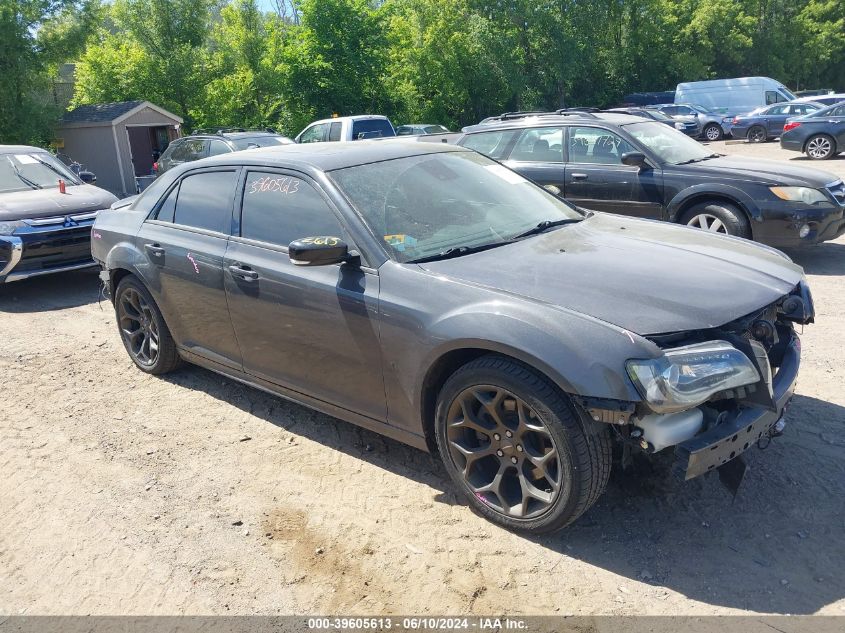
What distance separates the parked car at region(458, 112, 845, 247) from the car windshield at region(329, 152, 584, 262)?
386 cm

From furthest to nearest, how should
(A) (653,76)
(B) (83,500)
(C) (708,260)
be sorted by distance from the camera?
(A) (653,76) → (B) (83,500) → (C) (708,260)

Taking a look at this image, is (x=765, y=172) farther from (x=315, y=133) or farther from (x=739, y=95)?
(x=739, y=95)

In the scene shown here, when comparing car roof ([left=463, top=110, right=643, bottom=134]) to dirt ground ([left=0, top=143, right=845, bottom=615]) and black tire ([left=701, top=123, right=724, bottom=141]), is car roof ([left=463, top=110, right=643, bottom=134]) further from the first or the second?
black tire ([left=701, top=123, right=724, bottom=141])

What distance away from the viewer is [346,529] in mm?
3498

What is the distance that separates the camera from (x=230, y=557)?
3.34 m

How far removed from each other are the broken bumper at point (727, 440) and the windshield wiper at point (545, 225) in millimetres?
1451

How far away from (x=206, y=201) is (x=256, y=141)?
32.3 ft

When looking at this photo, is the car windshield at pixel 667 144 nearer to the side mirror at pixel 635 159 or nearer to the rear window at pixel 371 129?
the side mirror at pixel 635 159

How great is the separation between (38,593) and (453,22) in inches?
1567

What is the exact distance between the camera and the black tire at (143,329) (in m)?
5.21

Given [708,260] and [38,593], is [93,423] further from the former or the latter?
[708,260]

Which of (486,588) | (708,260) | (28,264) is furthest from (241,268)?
(28,264)

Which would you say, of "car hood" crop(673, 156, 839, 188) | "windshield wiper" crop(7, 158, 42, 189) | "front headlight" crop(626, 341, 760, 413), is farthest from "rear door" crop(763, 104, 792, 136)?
"front headlight" crop(626, 341, 760, 413)

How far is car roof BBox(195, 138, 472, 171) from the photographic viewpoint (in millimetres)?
4168
